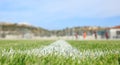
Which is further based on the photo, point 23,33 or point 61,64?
point 23,33

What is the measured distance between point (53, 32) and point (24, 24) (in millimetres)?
20515

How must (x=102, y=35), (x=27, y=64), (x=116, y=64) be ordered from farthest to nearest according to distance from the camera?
(x=102, y=35) → (x=116, y=64) → (x=27, y=64)

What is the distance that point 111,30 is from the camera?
215 ft

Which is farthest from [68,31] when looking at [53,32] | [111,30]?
[111,30]

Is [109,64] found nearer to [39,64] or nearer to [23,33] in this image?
[39,64]

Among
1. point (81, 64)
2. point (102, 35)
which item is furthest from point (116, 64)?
point (102, 35)

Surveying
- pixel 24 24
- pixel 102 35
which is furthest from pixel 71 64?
pixel 24 24

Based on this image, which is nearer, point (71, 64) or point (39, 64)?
point (39, 64)

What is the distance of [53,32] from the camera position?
68.3 meters

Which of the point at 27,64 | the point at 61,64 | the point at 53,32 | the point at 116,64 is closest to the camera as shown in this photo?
the point at 27,64

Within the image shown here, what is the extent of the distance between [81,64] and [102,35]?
58434mm

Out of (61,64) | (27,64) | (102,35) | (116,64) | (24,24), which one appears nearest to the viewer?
(27,64)

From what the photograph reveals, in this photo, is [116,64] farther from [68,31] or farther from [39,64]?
[68,31]

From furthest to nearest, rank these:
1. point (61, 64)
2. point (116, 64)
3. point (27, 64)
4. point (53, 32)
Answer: point (53, 32)
point (116, 64)
point (61, 64)
point (27, 64)
